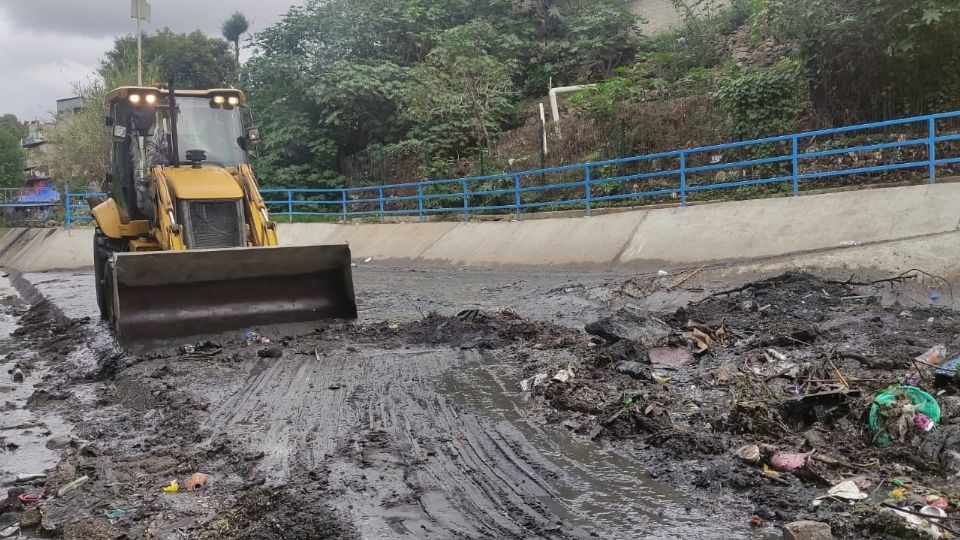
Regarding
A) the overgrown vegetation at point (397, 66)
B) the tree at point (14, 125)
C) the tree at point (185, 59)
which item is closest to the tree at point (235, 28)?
the tree at point (185, 59)

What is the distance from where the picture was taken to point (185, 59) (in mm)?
36781

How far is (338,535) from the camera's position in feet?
10.4

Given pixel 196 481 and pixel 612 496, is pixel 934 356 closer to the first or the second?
pixel 612 496

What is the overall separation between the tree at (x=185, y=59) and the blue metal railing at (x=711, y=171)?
17155 mm

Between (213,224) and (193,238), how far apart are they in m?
0.29

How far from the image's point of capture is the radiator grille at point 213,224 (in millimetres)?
7945

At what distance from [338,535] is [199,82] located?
3842 cm

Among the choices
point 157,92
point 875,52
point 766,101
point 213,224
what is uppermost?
point 875,52

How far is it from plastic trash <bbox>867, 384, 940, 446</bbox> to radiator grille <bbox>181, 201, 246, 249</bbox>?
6.75 m

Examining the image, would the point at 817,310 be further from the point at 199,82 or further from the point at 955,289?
the point at 199,82

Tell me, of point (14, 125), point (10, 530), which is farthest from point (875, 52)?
A: point (14, 125)

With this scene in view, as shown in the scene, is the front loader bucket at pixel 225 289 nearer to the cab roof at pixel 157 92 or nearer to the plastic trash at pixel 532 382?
the cab roof at pixel 157 92

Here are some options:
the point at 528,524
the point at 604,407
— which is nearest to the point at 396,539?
the point at 528,524

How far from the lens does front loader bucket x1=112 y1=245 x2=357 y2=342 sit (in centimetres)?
704
